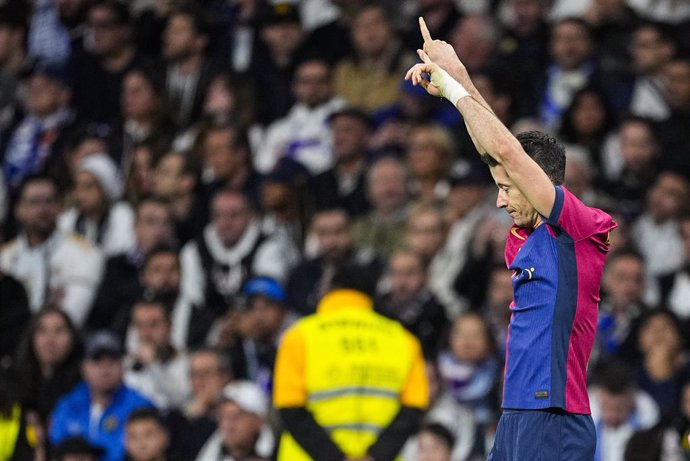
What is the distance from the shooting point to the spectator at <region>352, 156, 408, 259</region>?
35.3ft

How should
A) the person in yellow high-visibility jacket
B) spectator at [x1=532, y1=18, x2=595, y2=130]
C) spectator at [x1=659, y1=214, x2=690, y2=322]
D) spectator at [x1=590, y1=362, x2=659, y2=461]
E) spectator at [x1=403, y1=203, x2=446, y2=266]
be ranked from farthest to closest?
spectator at [x1=532, y1=18, x2=595, y2=130], spectator at [x1=403, y1=203, x2=446, y2=266], spectator at [x1=659, y1=214, x2=690, y2=322], spectator at [x1=590, y1=362, x2=659, y2=461], the person in yellow high-visibility jacket

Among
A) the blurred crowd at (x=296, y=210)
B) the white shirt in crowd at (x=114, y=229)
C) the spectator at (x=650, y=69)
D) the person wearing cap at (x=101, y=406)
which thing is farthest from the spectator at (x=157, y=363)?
the spectator at (x=650, y=69)

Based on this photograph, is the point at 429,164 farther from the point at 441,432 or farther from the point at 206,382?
the point at 441,432

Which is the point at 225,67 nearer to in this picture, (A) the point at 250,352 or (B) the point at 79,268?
(B) the point at 79,268

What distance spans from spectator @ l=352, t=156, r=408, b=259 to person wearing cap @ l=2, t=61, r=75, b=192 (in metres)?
3.60

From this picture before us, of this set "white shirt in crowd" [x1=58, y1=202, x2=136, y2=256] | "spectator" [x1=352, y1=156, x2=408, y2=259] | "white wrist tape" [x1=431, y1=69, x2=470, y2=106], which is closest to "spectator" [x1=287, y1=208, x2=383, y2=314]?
"spectator" [x1=352, y1=156, x2=408, y2=259]

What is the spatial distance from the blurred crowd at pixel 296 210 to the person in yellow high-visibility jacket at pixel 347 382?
86cm

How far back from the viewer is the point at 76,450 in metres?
9.45

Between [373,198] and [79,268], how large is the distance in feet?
7.38

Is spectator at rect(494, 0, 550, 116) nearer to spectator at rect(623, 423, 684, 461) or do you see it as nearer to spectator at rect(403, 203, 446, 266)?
spectator at rect(403, 203, 446, 266)

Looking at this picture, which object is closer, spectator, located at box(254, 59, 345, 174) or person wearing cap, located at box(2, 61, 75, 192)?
spectator, located at box(254, 59, 345, 174)

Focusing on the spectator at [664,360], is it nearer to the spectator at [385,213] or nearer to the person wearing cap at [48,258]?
the spectator at [385,213]

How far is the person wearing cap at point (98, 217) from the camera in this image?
471 inches

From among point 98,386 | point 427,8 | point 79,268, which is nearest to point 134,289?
point 79,268
